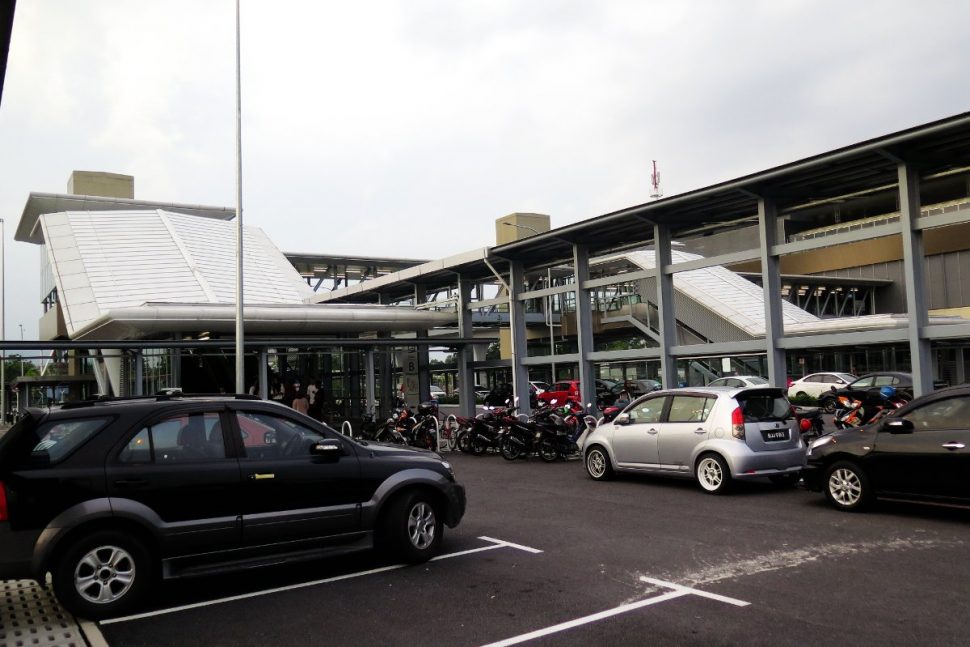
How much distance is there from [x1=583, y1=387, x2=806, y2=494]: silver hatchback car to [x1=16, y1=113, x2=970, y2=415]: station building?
4.04 m

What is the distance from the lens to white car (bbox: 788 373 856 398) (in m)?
31.5

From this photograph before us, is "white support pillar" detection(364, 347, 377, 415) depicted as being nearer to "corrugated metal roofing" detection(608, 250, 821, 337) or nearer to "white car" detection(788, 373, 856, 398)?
"corrugated metal roofing" detection(608, 250, 821, 337)

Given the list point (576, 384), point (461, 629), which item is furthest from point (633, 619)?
point (576, 384)

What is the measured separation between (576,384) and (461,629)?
1081 inches

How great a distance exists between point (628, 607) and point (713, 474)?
5589mm

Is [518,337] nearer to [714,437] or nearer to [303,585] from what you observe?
[714,437]

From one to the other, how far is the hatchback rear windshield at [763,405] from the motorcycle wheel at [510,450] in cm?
612

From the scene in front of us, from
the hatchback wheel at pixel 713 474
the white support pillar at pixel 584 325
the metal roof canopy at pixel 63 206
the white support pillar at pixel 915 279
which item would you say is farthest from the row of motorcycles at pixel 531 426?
the metal roof canopy at pixel 63 206

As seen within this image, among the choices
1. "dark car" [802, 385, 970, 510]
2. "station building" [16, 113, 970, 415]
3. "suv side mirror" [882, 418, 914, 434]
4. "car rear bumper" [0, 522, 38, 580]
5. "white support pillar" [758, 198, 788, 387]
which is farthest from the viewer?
"white support pillar" [758, 198, 788, 387]

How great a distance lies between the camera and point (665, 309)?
59.9 ft

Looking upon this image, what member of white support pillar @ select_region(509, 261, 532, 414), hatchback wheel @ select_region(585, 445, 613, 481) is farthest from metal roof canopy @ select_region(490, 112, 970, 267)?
hatchback wheel @ select_region(585, 445, 613, 481)

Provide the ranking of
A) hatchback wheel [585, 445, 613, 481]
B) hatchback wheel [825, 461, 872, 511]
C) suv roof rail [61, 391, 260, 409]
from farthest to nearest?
hatchback wheel [585, 445, 613, 481] → hatchback wheel [825, 461, 872, 511] → suv roof rail [61, 391, 260, 409]

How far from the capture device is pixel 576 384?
3238 cm

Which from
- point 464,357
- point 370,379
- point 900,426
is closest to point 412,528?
point 900,426
